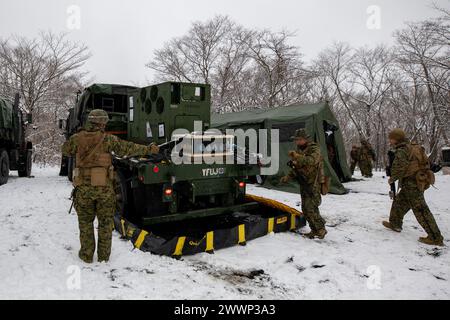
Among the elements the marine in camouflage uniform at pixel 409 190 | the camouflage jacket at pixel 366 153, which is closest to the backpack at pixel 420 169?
the marine in camouflage uniform at pixel 409 190

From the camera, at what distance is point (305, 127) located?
9.95m

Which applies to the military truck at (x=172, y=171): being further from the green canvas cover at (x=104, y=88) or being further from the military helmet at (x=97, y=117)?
the green canvas cover at (x=104, y=88)

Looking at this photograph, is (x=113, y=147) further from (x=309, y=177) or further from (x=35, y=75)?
(x=35, y=75)

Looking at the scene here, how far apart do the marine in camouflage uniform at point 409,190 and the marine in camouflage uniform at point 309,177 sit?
47.6 inches

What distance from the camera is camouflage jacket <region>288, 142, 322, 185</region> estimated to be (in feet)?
16.7

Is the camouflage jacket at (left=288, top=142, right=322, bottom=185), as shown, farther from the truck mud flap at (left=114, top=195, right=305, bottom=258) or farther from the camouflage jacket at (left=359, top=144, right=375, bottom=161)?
the camouflage jacket at (left=359, top=144, right=375, bottom=161)

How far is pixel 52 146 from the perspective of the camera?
1035 inches

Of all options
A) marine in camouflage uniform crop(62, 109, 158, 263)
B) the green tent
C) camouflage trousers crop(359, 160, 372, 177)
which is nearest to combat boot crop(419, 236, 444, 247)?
the green tent

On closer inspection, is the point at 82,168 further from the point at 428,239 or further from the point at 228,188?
the point at 428,239

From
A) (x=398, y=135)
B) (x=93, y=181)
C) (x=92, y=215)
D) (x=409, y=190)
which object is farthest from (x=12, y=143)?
(x=409, y=190)

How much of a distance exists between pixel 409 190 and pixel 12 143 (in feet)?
37.2

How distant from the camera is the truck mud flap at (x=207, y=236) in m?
4.27

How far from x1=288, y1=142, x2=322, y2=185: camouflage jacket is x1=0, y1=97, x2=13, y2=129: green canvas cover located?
889 cm
